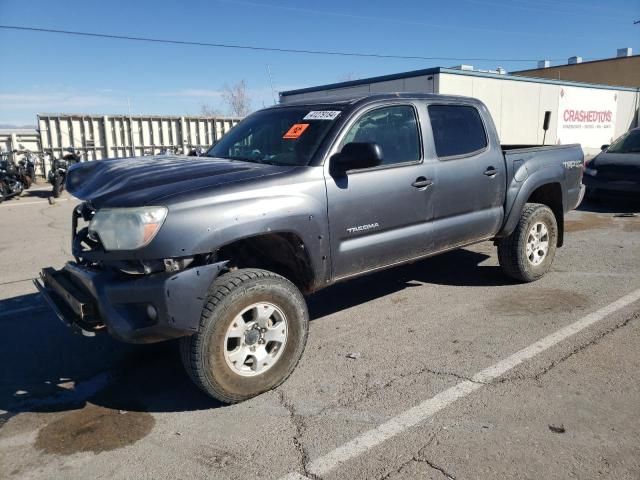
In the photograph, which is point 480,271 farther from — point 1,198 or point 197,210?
point 1,198

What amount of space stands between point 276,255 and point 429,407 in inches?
57.8

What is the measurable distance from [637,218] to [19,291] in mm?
9735

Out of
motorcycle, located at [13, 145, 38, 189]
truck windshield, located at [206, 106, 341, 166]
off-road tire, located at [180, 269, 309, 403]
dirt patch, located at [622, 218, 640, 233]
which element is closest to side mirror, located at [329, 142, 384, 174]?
truck windshield, located at [206, 106, 341, 166]

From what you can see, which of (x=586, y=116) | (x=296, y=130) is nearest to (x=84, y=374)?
(x=296, y=130)

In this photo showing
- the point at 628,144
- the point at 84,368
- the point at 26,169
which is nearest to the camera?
the point at 84,368

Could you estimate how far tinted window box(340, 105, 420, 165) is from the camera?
4113 millimetres

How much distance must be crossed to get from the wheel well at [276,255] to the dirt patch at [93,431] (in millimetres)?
1165

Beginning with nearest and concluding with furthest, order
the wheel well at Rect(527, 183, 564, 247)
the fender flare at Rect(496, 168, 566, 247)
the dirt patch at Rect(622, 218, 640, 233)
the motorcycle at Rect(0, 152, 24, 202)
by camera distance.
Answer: the fender flare at Rect(496, 168, 566, 247) → the wheel well at Rect(527, 183, 564, 247) → the dirt patch at Rect(622, 218, 640, 233) → the motorcycle at Rect(0, 152, 24, 202)

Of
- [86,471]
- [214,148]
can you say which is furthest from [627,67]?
[86,471]

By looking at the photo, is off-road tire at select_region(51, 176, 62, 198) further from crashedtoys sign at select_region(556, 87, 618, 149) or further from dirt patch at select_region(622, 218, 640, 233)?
crashedtoys sign at select_region(556, 87, 618, 149)

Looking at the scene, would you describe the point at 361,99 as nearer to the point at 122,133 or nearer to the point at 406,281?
the point at 406,281

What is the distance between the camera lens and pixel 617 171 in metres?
10.1

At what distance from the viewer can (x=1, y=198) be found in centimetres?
1324

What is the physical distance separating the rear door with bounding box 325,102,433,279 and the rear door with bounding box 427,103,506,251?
0.19 meters
